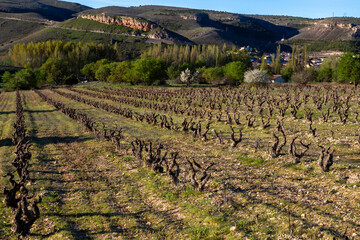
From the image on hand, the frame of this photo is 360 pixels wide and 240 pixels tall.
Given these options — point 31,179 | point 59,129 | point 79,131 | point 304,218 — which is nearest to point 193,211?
point 304,218

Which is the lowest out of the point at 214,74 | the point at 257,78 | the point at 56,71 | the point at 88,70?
the point at 56,71

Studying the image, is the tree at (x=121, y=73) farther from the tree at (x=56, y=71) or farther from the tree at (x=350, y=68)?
the tree at (x=350, y=68)

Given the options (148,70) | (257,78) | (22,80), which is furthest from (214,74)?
(22,80)

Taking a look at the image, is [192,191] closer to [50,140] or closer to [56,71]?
[50,140]

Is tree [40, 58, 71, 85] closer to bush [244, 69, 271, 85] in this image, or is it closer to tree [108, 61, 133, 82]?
tree [108, 61, 133, 82]

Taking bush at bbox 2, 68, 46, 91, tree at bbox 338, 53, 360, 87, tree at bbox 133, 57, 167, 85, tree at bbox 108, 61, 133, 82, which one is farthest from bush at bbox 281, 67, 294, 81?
bush at bbox 2, 68, 46, 91

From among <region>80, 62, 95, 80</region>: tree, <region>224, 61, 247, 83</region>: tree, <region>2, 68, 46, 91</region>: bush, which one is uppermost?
<region>224, 61, 247, 83</region>: tree

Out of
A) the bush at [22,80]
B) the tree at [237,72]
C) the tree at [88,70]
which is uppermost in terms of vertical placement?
the tree at [237,72]

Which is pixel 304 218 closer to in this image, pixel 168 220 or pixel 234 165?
pixel 168 220

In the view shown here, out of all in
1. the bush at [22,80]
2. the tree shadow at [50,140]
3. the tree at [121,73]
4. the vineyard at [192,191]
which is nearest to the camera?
the vineyard at [192,191]

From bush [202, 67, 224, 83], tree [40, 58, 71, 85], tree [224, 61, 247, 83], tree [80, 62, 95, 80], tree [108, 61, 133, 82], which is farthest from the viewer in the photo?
tree [80, 62, 95, 80]

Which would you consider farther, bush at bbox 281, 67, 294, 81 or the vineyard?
bush at bbox 281, 67, 294, 81

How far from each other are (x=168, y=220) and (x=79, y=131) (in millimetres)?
20545

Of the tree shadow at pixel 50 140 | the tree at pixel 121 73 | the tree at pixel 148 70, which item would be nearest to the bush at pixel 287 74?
the tree at pixel 148 70
